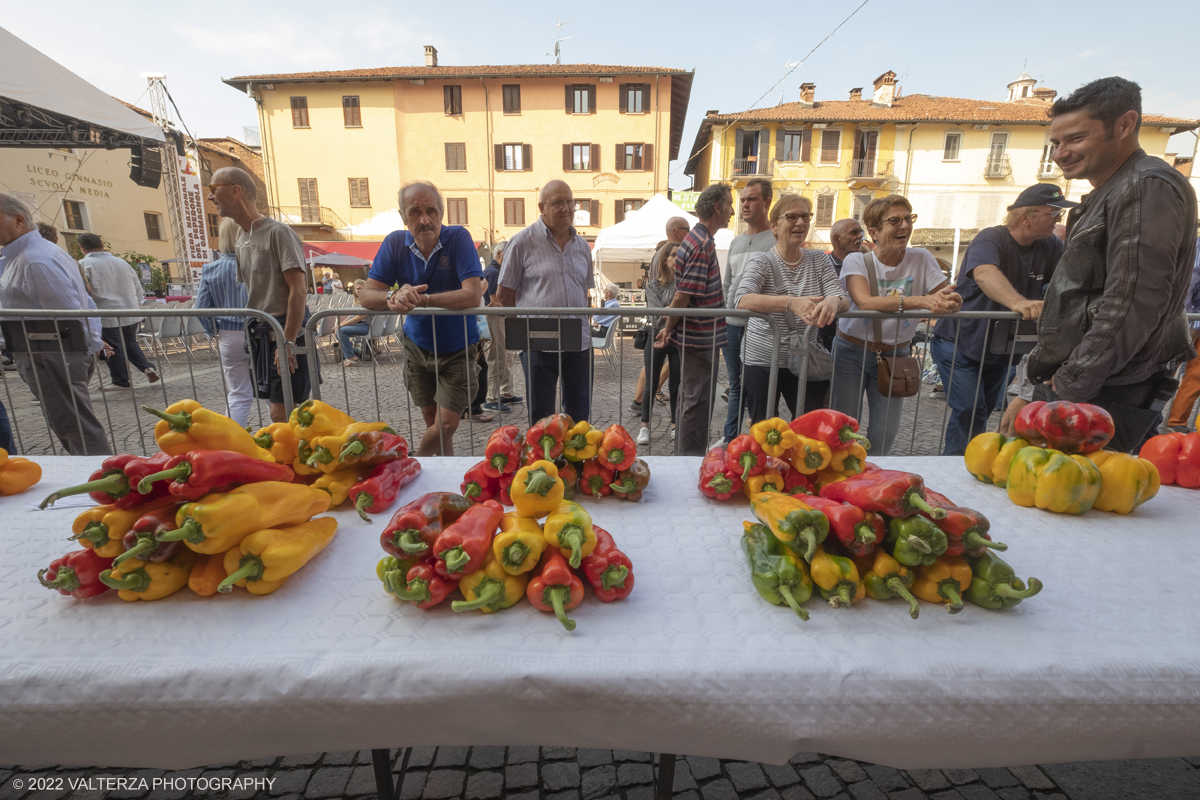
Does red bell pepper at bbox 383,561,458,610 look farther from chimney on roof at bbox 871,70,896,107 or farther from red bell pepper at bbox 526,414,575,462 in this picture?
chimney on roof at bbox 871,70,896,107

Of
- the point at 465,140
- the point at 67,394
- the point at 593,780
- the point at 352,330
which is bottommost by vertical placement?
the point at 593,780

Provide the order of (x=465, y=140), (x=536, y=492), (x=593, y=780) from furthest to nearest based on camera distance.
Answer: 1. (x=465, y=140)
2. (x=593, y=780)
3. (x=536, y=492)

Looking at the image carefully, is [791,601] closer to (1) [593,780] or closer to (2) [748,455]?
(2) [748,455]

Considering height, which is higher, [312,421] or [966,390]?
[312,421]

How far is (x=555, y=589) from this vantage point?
4.00ft

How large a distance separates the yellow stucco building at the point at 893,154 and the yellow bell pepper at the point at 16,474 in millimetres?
33925

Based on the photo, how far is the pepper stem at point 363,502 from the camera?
65.7 inches

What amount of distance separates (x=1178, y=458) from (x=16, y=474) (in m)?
3.96

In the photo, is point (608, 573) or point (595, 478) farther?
point (595, 478)

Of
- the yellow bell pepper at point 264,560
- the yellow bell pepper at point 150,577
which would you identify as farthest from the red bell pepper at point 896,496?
the yellow bell pepper at point 150,577

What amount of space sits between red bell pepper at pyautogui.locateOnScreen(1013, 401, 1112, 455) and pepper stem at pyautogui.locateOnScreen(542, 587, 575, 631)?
164 cm

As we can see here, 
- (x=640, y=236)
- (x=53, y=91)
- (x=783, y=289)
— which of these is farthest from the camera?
(x=640, y=236)

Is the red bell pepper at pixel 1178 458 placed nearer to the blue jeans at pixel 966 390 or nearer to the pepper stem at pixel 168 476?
the blue jeans at pixel 966 390

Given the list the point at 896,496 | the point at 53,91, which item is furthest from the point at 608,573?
the point at 53,91
